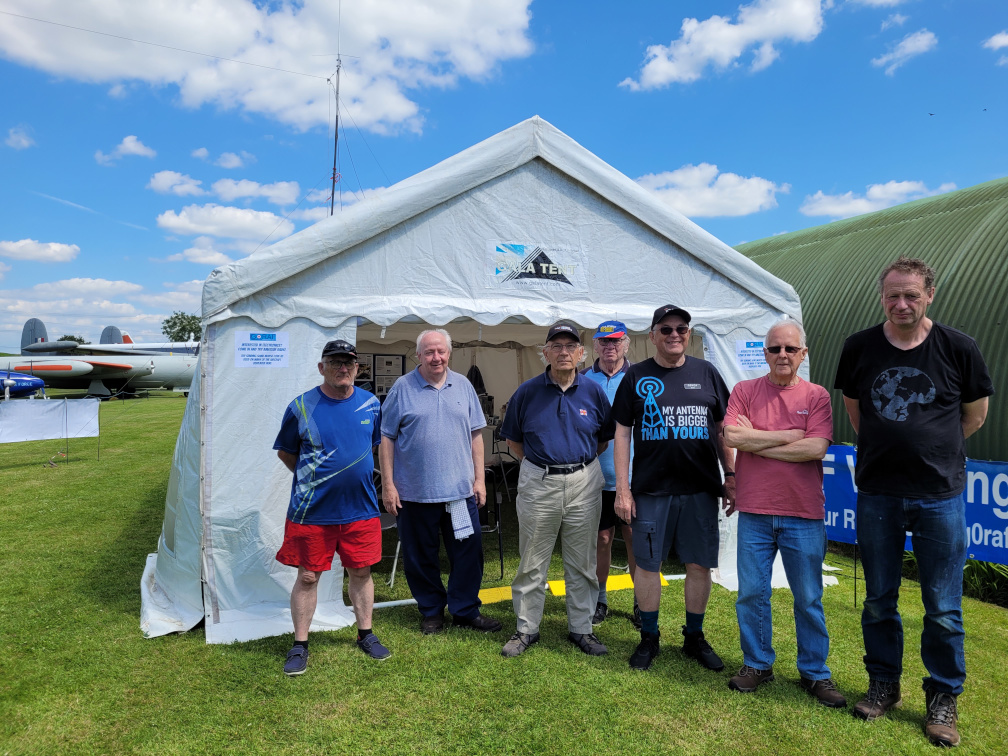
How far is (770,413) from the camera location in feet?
9.87

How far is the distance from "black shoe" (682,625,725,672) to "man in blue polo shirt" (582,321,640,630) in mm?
472

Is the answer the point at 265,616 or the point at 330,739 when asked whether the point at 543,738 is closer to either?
the point at 330,739

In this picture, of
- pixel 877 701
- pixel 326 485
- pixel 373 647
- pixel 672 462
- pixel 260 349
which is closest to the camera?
pixel 877 701

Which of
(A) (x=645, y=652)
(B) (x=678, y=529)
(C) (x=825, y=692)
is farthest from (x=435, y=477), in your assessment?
(C) (x=825, y=692)

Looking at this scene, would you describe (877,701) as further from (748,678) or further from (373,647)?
(373,647)

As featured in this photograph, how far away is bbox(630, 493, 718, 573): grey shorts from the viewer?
10.5ft

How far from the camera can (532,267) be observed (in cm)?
462

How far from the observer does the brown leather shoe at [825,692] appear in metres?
2.89

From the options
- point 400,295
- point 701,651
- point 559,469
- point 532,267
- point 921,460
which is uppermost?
point 532,267

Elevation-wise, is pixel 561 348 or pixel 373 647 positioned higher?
pixel 561 348

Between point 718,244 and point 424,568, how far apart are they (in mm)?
3397

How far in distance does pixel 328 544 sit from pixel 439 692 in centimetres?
98

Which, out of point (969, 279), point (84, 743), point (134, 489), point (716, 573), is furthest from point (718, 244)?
point (134, 489)

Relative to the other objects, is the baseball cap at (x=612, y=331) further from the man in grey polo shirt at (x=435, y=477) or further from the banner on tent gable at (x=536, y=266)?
the man in grey polo shirt at (x=435, y=477)
